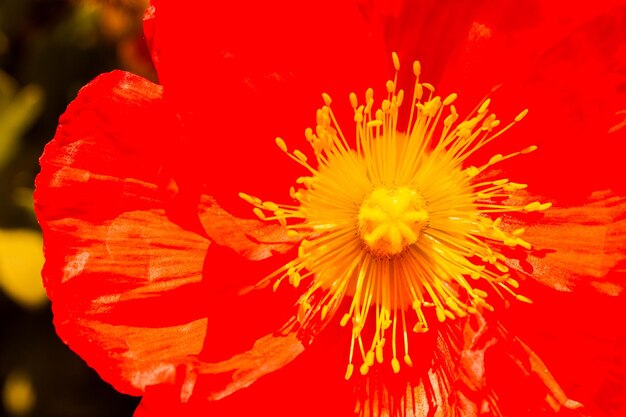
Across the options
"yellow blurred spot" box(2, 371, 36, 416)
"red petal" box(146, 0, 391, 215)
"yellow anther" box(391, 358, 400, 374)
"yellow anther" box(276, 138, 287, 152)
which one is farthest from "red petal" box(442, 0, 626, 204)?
"yellow blurred spot" box(2, 371, 36, 416)

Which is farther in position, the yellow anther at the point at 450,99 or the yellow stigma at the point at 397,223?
the yellow stigma at the point at 397,223

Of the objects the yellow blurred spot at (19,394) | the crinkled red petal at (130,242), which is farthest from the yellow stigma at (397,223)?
the yellow blurred spot at (19,394)

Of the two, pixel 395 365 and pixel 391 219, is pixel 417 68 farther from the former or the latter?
pixel 395 365

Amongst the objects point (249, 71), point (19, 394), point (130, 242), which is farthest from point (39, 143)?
point (249, 71)

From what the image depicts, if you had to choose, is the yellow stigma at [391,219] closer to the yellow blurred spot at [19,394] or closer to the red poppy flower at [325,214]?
the red poppy flower at [325,214]

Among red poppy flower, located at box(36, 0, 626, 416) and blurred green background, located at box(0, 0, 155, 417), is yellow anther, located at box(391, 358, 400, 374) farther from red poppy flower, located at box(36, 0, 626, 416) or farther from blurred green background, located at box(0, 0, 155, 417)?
blurred green background, located at box(0, 0, 155, 417)

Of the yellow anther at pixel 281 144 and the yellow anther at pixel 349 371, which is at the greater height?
the yellow anther at pixel 281 144
